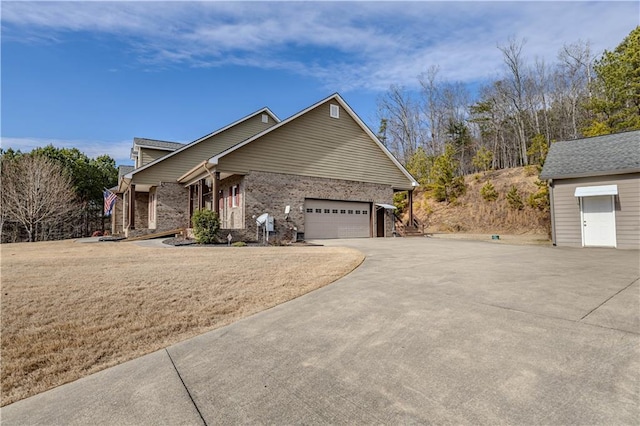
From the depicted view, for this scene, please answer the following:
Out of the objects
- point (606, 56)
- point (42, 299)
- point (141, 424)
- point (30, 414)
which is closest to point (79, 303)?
point (42, 299)

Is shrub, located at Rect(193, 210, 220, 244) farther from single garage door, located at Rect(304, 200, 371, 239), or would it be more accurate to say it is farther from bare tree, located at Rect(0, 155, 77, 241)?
bare tree, located at Rect(0, 155, 77, 241)

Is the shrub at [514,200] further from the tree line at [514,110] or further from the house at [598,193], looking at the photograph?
the house at [598,193]

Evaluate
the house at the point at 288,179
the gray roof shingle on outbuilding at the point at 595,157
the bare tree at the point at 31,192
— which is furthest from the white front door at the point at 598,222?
the bare tree at the point at 31,192

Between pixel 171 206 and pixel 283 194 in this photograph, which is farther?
pixel 171 206

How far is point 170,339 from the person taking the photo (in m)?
4.27

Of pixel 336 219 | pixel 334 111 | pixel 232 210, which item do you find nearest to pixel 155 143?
pixel 232 210

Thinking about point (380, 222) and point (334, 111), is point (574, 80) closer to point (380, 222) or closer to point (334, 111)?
point (380, 222)

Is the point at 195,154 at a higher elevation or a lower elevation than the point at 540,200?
higher

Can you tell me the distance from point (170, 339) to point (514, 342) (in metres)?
4.03

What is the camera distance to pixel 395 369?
2863 mm

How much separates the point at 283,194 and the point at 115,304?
12074 millimetres

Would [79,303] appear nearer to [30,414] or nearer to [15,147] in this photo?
[30,414]

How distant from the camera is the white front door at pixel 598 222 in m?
12.4

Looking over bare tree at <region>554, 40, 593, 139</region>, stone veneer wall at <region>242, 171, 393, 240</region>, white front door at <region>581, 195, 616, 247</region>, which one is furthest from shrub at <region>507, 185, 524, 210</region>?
stone veneer wall at <region>242, 171, 393, 240</region>
